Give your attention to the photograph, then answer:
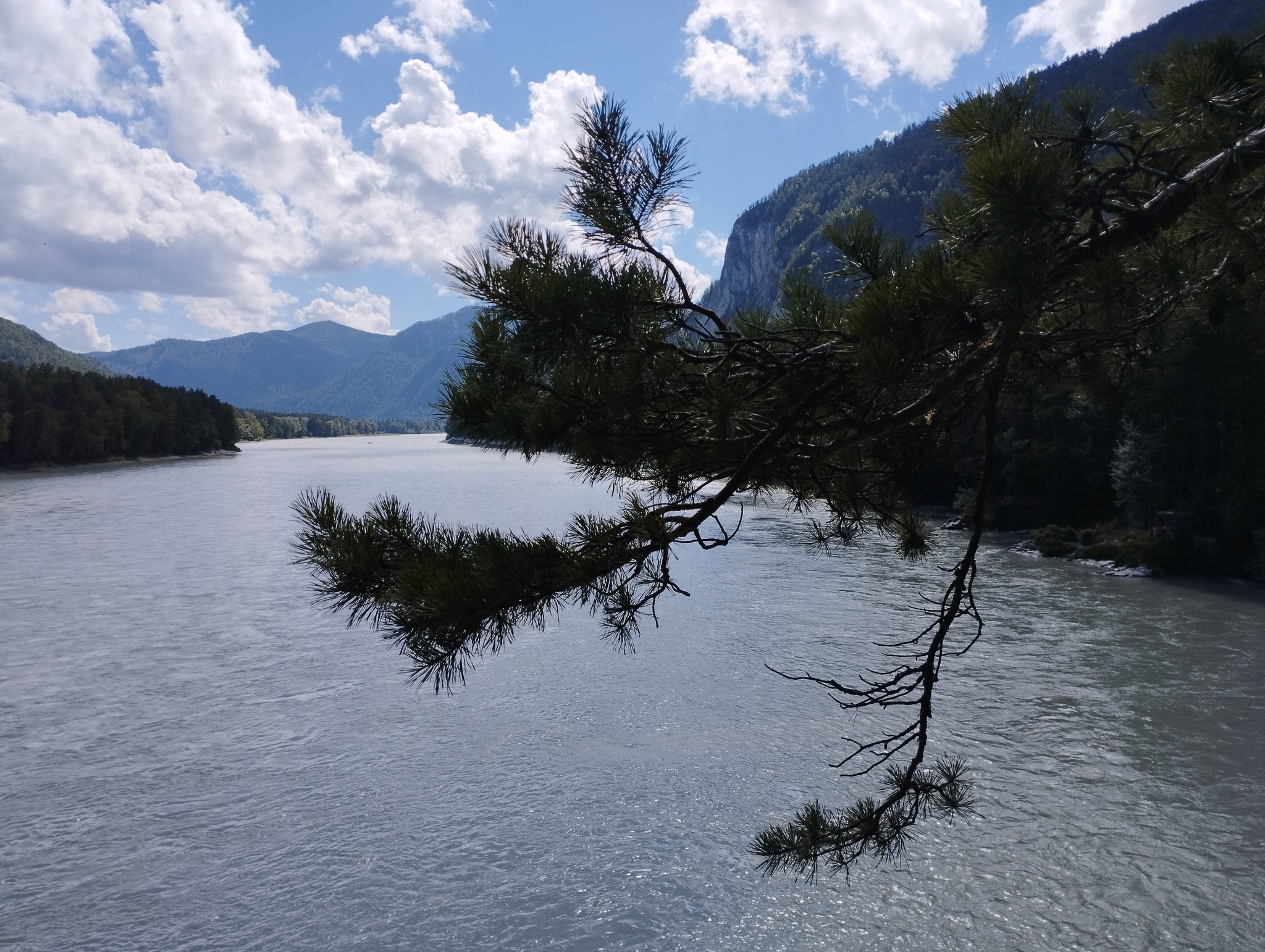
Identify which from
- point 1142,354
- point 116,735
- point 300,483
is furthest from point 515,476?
point 1142,354

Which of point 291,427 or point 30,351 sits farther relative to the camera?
point 30,351

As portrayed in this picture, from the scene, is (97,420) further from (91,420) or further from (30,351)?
(30,351)

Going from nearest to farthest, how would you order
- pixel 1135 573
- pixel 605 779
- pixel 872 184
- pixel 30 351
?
1. pixel 605 779
2. pixel 1135 573
3. pixel 872 184
4. pixel 30 351

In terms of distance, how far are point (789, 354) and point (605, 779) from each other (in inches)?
404

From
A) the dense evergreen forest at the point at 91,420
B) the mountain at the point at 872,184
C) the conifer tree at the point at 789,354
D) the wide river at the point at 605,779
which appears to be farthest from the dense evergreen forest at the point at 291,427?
the conifer tree at the point at 789,354

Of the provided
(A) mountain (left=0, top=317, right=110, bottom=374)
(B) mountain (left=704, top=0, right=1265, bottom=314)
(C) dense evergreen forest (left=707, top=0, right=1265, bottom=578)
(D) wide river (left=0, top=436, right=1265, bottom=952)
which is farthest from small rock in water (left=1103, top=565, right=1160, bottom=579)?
(A) mountain (left=0, top=317, right=110, bottom=374)

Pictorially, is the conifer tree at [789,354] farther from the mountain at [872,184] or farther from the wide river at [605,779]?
the mountain at [872,184]

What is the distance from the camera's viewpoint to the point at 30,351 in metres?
173

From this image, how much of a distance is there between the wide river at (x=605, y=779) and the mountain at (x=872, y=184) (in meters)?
26.3

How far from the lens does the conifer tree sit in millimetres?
2617

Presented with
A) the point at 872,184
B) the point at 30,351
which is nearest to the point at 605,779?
the point at 872,184

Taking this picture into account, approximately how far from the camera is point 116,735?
1353 centimetres

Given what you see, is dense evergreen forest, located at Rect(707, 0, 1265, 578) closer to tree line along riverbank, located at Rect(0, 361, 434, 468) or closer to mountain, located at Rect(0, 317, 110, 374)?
tree line along riverbank, located at Rect(0, 361, 434, 468)

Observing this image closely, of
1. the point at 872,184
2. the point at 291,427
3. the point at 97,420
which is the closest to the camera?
the point at 97,420
